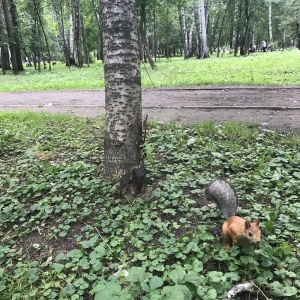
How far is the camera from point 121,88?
10.9 ft

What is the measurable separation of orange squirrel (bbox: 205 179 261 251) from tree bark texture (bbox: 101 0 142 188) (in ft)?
3.64

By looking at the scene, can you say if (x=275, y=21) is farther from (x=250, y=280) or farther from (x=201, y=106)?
(x=250, y=280)

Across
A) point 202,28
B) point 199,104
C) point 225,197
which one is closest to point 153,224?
point 225,197

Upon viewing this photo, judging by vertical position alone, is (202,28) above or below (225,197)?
above

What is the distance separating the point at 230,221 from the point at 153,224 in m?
0.73

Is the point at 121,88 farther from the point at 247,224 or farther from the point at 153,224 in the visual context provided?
the point at 247,224

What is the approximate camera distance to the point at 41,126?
667cm

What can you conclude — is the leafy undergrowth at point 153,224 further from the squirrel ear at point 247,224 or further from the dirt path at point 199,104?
the dirt path at point 199,104

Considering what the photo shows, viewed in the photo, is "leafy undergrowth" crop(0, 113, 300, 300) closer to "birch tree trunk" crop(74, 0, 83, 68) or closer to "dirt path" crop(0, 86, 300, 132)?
"dirt path" crop(0, 86, 300, 132)

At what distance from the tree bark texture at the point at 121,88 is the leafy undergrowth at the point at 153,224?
1.23 ft

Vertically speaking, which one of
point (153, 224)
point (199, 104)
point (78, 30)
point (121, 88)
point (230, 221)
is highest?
point (78, 30)

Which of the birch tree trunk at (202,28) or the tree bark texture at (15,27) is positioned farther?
the birch tree trunk at (202,28)

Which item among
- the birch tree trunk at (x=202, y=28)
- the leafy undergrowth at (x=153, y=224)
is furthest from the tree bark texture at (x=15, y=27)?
the leafy undergrowth at (x=153, y=224)

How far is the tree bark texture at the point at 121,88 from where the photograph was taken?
10.7 feet
